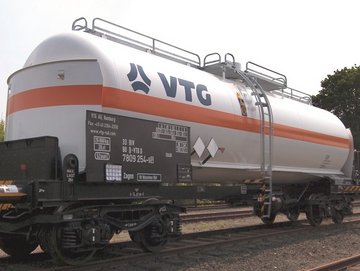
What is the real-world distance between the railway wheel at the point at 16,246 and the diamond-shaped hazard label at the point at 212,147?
3869 millimetres

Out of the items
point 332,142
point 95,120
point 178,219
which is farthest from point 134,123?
point 332,142

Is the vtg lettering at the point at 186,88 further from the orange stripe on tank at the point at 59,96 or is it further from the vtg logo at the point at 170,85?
the orange stripe on tank at the point at 59,96

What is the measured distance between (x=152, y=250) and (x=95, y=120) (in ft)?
9.53

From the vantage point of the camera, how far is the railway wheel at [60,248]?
7.45m

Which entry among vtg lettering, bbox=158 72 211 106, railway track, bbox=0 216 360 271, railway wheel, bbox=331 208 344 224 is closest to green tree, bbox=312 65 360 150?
railway wheel, bbox=331 208 344 224

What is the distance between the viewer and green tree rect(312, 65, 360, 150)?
4097 cm

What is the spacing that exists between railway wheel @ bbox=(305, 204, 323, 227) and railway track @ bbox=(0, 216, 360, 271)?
1.03m

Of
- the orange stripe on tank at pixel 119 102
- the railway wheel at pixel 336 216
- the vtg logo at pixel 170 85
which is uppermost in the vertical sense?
the vtg logo at pixel 170 85

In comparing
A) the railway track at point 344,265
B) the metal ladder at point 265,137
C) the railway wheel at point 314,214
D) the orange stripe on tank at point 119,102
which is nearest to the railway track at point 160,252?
the railway wheel at point 314,214

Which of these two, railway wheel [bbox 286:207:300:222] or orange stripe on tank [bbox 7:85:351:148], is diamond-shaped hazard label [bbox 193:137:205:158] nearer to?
orange stripe on tank [bbox 7:85:351:148]

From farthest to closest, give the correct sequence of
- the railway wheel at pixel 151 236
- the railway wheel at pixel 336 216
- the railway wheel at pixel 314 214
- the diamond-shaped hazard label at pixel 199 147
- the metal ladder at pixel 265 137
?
the railway wheel at pixel 336 216 < the railway wheel at pixel 314 214 < the metal ladder at pixel 265 137 < the diamond-shaped hazard label at pixel 199 147 < the railway wheel at pixel 151 236

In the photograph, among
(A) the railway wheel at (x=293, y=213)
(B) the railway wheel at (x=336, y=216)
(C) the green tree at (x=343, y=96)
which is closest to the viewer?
(A) the railway wheel at (x=293, y=213)

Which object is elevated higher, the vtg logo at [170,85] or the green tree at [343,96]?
the green tree at [343,96]

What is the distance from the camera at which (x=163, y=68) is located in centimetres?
951
